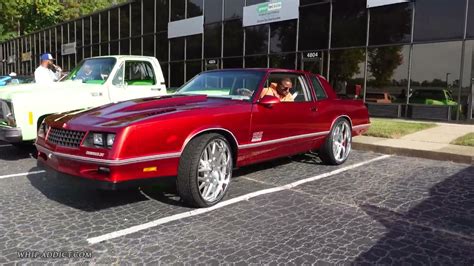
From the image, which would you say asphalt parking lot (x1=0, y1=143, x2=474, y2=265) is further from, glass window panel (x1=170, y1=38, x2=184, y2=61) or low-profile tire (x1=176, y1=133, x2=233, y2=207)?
glass window panel (x1=170, y1=38, x2=184, y2=61)

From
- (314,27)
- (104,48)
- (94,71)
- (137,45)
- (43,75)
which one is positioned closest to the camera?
(94,71)

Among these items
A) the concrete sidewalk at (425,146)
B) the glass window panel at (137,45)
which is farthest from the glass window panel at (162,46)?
the concrete sidewalk at (425,146)

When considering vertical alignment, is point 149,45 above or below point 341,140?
above

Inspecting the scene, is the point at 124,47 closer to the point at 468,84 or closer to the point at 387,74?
the point at 387,74

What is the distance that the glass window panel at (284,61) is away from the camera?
16.9 m

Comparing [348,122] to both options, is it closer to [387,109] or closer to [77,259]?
[77,259]

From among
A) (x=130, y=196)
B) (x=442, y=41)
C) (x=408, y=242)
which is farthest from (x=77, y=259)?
(x=442, y=41)

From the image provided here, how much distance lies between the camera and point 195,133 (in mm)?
4234

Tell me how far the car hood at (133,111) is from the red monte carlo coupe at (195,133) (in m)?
0.01

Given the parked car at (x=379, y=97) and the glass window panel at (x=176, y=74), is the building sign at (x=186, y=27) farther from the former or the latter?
the parked car at (x=379, y=97)

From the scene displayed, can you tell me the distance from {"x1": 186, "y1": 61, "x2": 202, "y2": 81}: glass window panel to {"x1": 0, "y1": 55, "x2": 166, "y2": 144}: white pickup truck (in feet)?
41.1

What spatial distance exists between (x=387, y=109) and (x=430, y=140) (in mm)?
5538

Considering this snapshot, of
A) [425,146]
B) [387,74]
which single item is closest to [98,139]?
[425,146]

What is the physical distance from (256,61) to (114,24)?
1361cm
